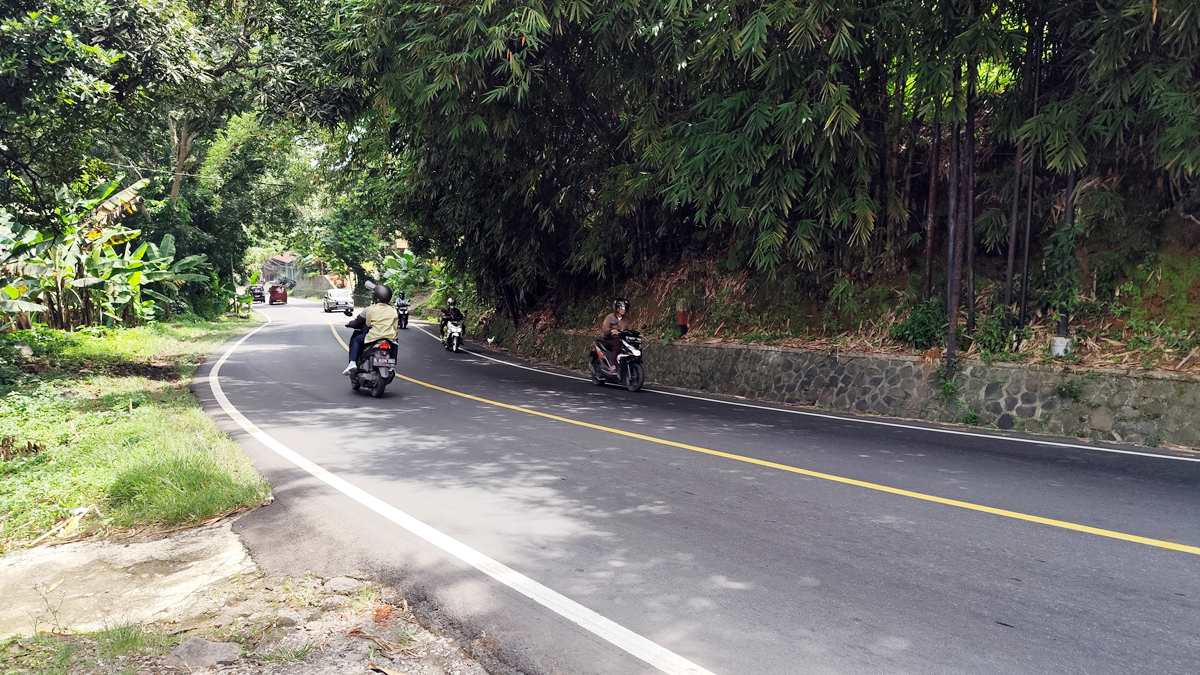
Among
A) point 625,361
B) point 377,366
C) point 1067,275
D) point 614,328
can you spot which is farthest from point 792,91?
point 377,366

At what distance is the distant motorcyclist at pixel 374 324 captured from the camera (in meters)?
12.0

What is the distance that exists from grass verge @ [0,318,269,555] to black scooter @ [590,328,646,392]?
6.39 meters

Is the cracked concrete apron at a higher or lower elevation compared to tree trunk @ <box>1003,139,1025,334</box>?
lower

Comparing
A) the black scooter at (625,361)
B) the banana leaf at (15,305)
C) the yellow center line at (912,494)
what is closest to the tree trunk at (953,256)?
the yellow center line at (912,494)

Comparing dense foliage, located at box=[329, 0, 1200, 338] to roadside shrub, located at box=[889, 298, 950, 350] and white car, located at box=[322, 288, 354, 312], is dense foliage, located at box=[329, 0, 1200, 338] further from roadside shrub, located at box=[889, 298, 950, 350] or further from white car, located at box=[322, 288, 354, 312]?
white car, located at box=[322, 288, 354, 312]

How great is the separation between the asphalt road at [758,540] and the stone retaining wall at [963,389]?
1168mm

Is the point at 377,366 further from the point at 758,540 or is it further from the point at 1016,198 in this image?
the point at 1016,198

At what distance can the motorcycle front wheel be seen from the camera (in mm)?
13141

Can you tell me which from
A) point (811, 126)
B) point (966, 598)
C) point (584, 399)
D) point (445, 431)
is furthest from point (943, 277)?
point (966, 598)

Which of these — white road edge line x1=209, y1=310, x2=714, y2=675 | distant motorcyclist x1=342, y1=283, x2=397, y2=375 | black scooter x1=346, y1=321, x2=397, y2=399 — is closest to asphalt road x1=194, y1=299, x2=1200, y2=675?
white road edge line x1=209, y1=310, x2=714, y2=675

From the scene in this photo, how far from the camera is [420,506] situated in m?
5.75

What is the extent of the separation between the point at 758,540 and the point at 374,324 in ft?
28.2

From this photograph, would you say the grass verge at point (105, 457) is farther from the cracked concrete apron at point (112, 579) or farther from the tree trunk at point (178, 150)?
the tree trunk at point (178, 150)

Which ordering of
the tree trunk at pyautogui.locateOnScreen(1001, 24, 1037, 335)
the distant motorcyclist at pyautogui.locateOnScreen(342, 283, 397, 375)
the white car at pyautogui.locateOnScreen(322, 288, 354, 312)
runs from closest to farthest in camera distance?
the tree trunk at pyautogui.locateOnScreen(1001, 24, 1037, 335) < the distant motorcyclist at pyautogui.locateOnScreen(342, 283, 397, 375) < the white car at pyautogui.locateOnScreen(322, 288, 354, 312)
